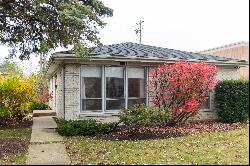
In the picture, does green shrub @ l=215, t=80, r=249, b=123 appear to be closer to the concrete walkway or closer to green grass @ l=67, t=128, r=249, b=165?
green grass @ l=67, t=128, r=249, b=165

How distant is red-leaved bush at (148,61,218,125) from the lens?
13.8 meters

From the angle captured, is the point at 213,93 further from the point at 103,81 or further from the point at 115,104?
the point at 103,81

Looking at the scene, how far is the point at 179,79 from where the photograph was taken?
13742 mm

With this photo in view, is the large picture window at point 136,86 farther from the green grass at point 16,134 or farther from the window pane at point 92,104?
the green grass at point 16,134

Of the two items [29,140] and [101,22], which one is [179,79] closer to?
[101,22]

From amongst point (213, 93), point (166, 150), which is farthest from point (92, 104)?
point (213, 93)

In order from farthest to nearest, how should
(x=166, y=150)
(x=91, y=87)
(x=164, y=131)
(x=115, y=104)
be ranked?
(x=115, y=104)
(x=91, y=87)
(x=164, y=131)
(x=166, y=150)

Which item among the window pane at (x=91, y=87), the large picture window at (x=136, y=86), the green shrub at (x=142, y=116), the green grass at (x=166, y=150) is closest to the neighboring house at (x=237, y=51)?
the large picture window at (x=136, y=86)

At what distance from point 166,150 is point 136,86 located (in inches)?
244

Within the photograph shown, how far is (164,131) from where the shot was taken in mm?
13281

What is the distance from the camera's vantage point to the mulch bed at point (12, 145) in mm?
9766

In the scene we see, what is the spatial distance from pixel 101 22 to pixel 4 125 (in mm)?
7857

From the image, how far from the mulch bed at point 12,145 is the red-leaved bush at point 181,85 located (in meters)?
5.81

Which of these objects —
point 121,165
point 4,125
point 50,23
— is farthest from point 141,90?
point 121,165
